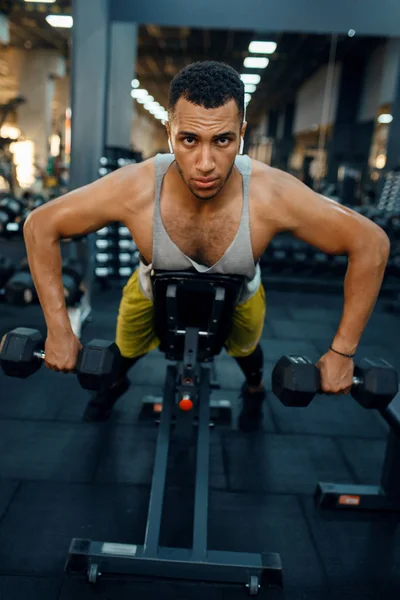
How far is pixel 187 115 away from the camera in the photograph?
0.98 m

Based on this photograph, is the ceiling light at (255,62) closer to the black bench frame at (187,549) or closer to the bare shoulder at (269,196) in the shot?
the bare shoulder at (269,196)

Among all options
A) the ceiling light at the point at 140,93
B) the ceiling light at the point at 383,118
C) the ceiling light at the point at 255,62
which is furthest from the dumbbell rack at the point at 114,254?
the ceiling light at the point at 140,93

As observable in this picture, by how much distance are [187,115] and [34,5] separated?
25.4ft

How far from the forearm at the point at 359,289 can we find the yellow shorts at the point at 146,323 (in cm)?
46

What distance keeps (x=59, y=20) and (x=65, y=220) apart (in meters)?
8.12

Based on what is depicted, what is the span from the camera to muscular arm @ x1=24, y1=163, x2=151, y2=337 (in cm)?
113

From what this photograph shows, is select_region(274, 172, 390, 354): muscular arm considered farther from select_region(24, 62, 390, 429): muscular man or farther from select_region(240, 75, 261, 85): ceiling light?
select_region(240, 75, 261, 85): ceiling light

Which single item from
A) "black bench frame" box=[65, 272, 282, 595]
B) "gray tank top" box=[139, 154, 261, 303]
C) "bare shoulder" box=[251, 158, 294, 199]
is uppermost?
"bare shoulder" box=[251, 158, 294, 199]

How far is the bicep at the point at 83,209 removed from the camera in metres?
1.13

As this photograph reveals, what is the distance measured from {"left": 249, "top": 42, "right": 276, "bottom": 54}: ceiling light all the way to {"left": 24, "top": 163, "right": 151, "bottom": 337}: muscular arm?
281 inches

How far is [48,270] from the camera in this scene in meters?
1.17

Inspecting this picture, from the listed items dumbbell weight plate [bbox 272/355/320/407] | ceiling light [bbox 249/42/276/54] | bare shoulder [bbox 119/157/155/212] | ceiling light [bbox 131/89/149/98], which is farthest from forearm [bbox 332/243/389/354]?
ceiling light [bbox 131/89/149/98]

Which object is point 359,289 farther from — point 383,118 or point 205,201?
point 383,118

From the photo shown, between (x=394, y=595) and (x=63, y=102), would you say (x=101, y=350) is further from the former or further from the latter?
(x=63, y=102)
